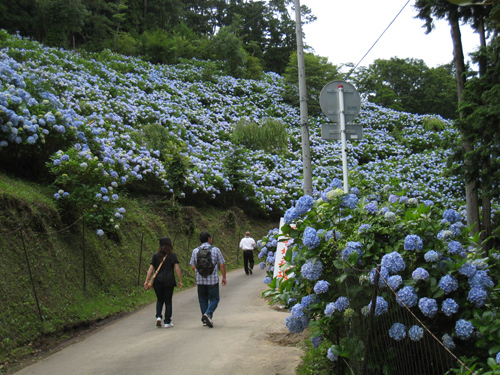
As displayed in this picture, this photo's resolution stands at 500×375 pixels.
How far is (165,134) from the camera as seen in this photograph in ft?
63.2

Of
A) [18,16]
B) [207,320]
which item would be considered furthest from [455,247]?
[18,16]

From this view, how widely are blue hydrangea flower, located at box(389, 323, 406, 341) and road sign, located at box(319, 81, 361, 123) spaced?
3891 mm

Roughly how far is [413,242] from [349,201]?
35.4 inches

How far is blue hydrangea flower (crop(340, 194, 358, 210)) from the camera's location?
4645 millimetres

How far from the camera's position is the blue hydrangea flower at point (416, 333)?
11.6 feet

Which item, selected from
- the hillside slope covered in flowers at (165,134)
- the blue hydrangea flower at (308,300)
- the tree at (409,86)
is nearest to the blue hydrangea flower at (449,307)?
the blue hydrangea flower at (308,300)

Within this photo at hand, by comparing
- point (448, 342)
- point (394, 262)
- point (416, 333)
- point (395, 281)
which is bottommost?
point (448, 342)

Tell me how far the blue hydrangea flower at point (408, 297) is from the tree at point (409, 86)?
4665 centimetres

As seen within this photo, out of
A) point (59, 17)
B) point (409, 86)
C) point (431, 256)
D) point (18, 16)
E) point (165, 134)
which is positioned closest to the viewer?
point (431, 256)

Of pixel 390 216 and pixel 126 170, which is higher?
pixel 126 170

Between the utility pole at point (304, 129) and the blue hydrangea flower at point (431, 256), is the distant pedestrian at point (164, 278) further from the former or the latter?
the blue hydrangea flower at point (431, 256)

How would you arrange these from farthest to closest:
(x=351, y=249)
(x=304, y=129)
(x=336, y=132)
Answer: (x=304, y=129) → (x=336, y=132) → (x=351, y=249)

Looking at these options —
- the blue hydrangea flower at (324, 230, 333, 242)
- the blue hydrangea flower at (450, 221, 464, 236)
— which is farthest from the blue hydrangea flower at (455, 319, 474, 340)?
the blue hydrangea flower at (324, 230, 333, 242)

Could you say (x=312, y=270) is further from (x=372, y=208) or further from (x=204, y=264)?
(x=204, y=264)
